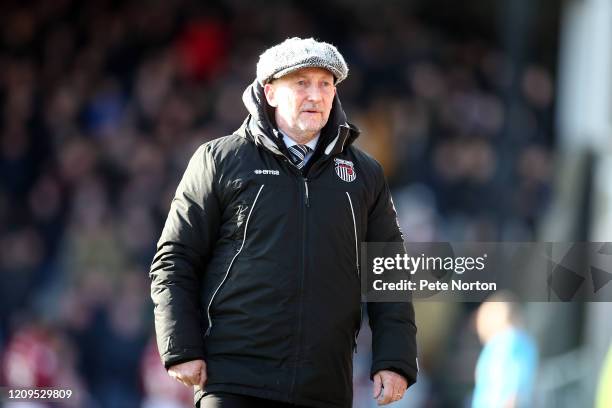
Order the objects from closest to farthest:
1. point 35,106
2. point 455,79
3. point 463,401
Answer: point 463,401 → point 35,106 → point 455,79

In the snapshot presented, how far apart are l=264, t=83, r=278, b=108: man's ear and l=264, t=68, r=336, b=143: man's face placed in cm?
5

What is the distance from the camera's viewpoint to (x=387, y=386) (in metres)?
4.88

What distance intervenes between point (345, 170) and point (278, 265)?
47cm

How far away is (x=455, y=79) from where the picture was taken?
53.9 feet

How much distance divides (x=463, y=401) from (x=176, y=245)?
25.9ft

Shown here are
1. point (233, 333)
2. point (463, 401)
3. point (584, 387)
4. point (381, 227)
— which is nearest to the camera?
point (233, 333)

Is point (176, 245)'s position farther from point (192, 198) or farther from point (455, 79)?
point (455, 79)

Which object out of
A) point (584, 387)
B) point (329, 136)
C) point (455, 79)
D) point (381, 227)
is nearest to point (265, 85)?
point (329, 136)

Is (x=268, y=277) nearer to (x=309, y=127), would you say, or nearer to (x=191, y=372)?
(x=191, y=372)

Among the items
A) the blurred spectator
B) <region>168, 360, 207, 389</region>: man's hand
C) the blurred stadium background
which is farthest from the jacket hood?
the blurred stadium background

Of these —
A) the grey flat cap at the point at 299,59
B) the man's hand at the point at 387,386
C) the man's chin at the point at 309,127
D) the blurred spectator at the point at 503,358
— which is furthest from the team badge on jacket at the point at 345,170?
the blurred spectator at the point at 503,358

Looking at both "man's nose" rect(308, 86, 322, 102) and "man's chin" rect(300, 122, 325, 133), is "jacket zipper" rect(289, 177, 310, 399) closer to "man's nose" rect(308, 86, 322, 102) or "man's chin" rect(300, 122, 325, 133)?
"man's chin" rect(300, 122, 325, 133)

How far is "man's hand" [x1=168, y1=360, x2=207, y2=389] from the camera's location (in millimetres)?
4746

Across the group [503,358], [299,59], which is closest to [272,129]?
[299,59]
